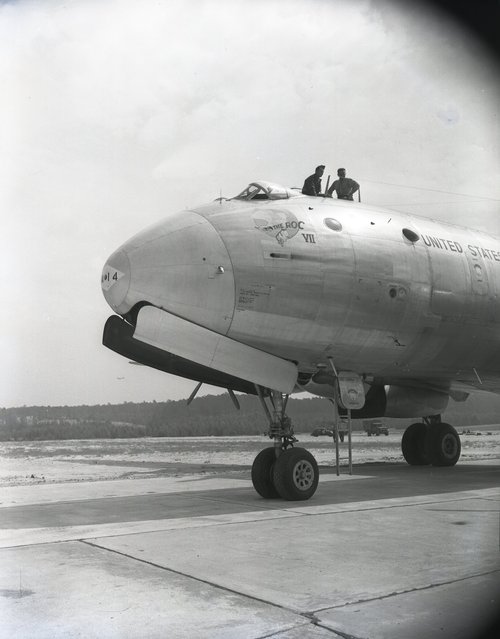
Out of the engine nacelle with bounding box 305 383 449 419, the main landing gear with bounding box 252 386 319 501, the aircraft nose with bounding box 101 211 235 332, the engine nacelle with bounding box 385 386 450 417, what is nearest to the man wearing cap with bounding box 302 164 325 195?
the aircraft nose with bounding box 101 211 235 332

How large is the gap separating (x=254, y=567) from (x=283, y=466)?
4510mm

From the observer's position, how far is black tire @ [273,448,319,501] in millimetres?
10055

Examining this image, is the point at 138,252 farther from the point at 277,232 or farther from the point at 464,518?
the point at 464,518

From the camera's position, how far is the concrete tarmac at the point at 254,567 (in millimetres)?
4152

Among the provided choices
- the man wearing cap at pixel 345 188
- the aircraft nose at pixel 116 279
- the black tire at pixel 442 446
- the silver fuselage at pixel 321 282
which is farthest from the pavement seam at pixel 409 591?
the black tire at pixel 442 446

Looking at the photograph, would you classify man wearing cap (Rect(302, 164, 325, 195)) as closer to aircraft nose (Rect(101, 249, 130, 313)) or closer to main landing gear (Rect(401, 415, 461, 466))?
aircraft nose (Rect(101, 249, 130, 313))

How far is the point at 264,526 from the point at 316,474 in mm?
2803

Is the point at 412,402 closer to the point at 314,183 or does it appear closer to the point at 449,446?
the point at 449,446

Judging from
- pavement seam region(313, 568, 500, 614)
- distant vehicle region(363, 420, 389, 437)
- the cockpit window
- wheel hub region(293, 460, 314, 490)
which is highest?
the cockpit window

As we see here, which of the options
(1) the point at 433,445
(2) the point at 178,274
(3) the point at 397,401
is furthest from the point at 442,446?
(2) the point at 178,274

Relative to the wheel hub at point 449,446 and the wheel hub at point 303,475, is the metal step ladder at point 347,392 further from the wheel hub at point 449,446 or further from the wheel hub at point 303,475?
the wheel hub at point 449,446

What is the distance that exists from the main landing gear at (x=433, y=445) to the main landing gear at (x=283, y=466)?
24.4 feet

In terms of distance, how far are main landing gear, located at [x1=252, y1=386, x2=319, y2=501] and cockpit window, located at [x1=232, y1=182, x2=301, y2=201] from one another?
3.25m

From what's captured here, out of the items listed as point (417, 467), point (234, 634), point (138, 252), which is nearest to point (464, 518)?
point (234, 634)
